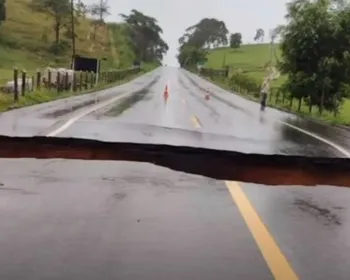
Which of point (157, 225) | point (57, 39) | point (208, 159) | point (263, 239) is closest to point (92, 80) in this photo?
point (57, 39)

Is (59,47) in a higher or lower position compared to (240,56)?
lower

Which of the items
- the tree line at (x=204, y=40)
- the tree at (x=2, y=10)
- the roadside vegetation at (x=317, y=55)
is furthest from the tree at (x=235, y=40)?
the roadside vegetation at (x=317, y=55)

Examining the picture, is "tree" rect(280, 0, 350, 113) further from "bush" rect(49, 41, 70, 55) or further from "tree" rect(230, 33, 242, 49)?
"tree" rect(230, 33, 242, 49)

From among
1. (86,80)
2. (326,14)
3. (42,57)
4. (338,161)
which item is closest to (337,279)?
A: (338,161)

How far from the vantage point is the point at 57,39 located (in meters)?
74.5

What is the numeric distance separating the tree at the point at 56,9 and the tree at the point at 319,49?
39.2m

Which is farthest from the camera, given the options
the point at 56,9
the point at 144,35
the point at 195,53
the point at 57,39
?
the point at 195,53

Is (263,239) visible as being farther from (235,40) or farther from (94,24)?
(235,40)

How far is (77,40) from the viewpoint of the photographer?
66438mm

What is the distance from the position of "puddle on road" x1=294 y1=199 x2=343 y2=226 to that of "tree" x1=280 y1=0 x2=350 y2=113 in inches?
961

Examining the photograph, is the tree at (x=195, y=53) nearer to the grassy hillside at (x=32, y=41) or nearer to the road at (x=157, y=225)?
the grassy hillside at (x=32, y=41)

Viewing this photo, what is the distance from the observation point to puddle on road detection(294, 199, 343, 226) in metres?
6.48

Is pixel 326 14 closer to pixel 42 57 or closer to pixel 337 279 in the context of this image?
pixel 337 279

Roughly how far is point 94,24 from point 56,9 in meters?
17.5
